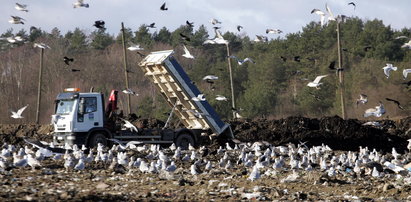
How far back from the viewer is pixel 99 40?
236 feet

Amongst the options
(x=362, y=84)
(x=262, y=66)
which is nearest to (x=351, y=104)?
(x=362, y=84)

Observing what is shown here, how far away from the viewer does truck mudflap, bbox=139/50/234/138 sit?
72.1 feet

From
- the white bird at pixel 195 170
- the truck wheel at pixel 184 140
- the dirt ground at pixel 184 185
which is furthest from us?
the truck wheel at pixel 184 140

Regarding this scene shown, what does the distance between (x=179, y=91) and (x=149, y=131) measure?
159 centimetres

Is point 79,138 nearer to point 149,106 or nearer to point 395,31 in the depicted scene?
point 149,106

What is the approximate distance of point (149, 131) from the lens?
23047 millimetres

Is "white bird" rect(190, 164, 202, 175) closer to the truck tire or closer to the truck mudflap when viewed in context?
the truck mudflap

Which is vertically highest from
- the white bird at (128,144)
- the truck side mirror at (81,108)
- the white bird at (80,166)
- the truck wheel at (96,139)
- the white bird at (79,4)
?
the white bird at (79,4)

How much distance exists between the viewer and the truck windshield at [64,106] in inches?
840

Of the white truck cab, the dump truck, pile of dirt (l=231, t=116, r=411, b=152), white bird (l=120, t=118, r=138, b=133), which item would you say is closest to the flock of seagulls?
the white truck cab

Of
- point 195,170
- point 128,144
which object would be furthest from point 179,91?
point 195,170

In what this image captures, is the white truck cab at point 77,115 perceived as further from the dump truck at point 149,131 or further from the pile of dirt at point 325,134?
the pile of dirt at point 325,134

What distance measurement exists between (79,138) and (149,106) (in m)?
27.6

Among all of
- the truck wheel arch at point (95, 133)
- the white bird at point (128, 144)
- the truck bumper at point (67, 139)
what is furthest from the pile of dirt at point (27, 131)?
the white bird at point (128, 144)
